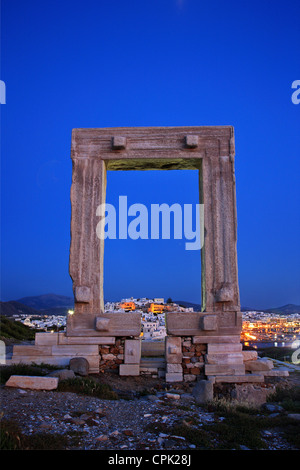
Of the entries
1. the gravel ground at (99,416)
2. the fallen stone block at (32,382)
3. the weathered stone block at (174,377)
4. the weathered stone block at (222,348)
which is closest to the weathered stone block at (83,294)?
the fallen stone block at (32,382)

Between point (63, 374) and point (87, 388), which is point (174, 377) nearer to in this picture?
point (87, 388)

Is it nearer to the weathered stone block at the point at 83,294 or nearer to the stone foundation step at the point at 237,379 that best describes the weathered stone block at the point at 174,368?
the stone foundation step at the point at 237,379

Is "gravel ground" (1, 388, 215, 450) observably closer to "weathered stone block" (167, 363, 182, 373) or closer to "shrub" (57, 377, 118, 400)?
"shrub" (57, 377, 118, 400)

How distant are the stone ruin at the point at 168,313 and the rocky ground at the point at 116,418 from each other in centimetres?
139

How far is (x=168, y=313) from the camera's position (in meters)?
8.87

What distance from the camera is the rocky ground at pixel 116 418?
4.57m

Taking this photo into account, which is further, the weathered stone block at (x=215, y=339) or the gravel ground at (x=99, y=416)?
the weathered stone block at (x=215, y=339)

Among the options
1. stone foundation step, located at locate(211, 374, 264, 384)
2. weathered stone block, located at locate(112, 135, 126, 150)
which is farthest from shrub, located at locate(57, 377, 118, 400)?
weathered stone block, located at locate(112, 135, 126, 150)

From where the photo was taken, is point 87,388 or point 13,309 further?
point 13,309

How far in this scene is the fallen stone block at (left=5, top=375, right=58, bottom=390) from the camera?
22.4 feet

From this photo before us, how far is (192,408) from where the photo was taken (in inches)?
258

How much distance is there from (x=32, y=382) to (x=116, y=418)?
2.04 metres

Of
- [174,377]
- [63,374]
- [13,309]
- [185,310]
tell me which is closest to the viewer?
[63,374]

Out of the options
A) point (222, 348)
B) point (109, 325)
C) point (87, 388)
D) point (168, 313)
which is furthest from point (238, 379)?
point (87, 388)
